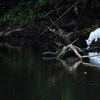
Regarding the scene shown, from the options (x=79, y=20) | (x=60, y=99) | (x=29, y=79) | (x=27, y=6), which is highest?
(x=27, y=6)

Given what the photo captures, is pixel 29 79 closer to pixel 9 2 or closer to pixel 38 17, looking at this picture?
pixel 38 17

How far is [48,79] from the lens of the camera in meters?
6.60

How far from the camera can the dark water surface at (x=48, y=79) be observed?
17.3ft

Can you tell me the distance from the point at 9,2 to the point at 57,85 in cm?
1390

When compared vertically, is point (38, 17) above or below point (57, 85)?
above

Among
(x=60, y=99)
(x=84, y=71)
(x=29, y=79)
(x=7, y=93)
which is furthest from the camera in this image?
(x=84, y=71)

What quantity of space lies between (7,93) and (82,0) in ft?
35.6

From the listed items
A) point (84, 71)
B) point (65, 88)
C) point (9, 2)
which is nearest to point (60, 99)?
point (65, 88)

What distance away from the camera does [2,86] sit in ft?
19.5

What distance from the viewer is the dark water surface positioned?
526 cm

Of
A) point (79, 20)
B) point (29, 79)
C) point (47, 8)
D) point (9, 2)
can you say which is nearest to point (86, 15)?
point (79, 20)

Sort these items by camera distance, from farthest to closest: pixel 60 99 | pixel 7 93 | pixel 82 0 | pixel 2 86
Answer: pixel 82 0 < pixel 2 86 < pixel 7 93 < pixel 60 99

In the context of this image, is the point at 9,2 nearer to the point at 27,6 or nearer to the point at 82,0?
the point at 27,6

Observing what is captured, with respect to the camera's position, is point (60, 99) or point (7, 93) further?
point (7, 93)
